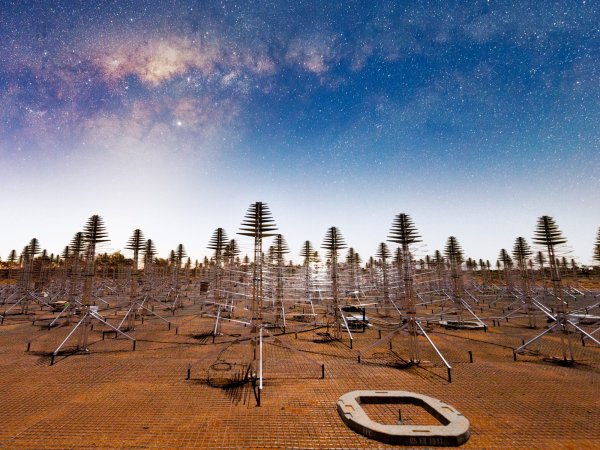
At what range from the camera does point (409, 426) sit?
33.9 feet

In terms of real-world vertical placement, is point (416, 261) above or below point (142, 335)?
above

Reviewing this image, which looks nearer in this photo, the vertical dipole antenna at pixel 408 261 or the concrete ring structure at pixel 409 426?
the concrete ring structure at pixel 409 426

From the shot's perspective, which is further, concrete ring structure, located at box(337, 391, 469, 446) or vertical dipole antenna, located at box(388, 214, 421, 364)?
vertical dipole antenna, located at box(388, 214, 421, 364)

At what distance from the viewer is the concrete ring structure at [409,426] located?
32.0 ft

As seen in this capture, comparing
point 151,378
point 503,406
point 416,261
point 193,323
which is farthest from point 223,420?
point 193,323

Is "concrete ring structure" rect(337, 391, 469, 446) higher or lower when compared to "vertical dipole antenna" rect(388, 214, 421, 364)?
lower

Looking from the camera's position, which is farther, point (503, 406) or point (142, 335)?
point (142, 335)

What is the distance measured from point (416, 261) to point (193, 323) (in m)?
26.8

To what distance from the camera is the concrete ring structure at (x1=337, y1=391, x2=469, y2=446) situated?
9.75 m

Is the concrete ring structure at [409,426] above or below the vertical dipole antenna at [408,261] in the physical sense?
below

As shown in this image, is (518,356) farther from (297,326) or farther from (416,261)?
(297,326)

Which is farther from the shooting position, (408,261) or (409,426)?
(408,261)

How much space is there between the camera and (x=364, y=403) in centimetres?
1305

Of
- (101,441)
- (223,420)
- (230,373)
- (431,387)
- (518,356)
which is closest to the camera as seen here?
(101,441)
